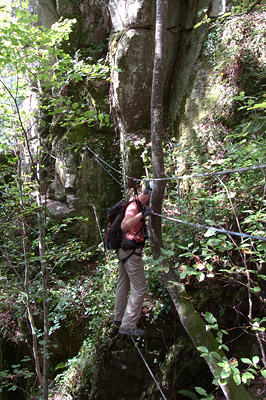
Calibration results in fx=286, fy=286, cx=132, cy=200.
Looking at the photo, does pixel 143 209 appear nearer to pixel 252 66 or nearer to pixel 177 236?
pixel 177 236

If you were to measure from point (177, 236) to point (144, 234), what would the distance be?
116cm

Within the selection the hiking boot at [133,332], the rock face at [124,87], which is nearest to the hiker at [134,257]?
the hiking boot at [133,332]

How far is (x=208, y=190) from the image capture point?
4977 millimetres

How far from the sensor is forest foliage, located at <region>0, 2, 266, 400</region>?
376 centimetres

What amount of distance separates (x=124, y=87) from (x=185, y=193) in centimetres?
359

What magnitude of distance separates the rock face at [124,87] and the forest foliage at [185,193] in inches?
26.7

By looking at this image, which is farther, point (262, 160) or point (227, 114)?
point (227, 114)

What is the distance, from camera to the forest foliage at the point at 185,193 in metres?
3.76

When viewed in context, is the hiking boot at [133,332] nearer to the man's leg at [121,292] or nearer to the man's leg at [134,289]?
the man's leg at [134,289]

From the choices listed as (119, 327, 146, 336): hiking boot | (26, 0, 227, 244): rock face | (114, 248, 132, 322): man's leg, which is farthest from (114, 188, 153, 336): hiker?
(26, 0, 227, 244): rock face

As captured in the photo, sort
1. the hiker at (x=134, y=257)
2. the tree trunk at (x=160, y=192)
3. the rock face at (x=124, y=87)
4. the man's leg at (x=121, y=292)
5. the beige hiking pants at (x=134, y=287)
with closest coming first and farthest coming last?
the tree trunk at (x=160, y=192)
the hiker at (x=134, y=257)
the beige hiking pants at (x=134, y=287)
the man's leg at (x=121, y=292)
the rock face at (x=124, y=87)

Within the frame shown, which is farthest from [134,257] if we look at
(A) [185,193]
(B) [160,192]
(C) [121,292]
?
(A) [185,193]

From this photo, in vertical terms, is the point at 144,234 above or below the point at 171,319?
above

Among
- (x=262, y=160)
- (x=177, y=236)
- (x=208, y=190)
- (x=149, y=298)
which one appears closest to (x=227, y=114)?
(x=208, y=190)
